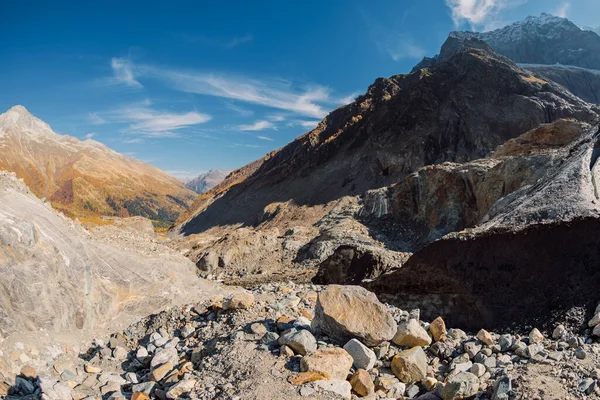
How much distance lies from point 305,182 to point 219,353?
55.8 m

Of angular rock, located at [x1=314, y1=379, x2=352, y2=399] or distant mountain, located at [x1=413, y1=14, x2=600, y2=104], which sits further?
distant mountain, located at [x1=413, y1=14, x2=600, y2=104]

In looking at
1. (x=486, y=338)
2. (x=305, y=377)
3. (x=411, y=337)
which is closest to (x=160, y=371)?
(x=305, y=377)

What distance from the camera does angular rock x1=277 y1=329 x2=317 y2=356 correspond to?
5.16 metres

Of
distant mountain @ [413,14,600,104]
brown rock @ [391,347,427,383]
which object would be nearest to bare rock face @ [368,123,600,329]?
brown rock @ [391,347,427,383]

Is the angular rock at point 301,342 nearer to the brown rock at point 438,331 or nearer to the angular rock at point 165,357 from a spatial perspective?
the brown rock at point 438,331

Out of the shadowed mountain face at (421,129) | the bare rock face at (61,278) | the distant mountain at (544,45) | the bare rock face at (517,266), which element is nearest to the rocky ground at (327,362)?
the bare rock face at (517,266)

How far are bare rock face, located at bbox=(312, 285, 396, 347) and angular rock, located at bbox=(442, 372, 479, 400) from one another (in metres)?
1.24

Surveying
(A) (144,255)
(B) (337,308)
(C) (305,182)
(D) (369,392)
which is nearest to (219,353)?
(B) (337,308)

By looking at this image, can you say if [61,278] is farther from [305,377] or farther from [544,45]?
[544,45]

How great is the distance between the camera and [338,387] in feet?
14.7

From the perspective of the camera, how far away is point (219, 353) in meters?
5.59

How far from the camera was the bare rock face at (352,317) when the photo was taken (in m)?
5.41

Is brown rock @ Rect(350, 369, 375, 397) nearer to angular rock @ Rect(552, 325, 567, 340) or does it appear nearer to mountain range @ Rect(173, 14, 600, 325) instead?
angular rock @ Rect(552, 325, 567, 340)

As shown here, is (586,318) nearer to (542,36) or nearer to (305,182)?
(305,182)
